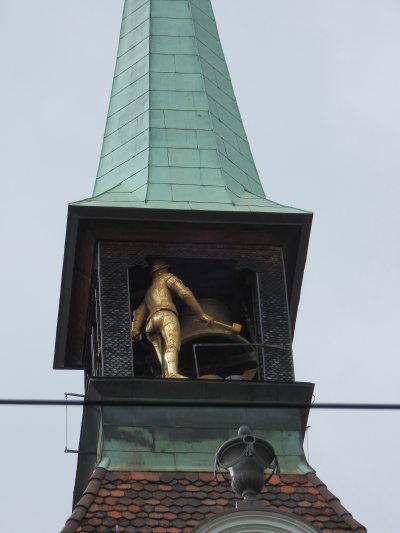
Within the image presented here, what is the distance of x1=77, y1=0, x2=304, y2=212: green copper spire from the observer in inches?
1603

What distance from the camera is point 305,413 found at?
39.0 metres

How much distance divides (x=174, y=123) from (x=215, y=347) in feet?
15.3

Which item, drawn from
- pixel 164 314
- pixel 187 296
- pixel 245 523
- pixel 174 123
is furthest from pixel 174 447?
pixel 174 123

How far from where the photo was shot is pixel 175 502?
3550cm

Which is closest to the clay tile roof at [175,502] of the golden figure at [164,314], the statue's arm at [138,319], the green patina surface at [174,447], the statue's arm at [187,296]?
the green patina surface at [174,447]

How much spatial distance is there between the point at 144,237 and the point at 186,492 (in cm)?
556

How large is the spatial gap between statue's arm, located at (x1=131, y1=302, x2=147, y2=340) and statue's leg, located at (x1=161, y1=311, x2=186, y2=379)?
1.69 ft

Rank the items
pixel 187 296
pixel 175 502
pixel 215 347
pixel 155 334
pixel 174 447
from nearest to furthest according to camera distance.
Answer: pixel 175 502
pixel 174 447
pixel 155 334
pixel 187 296
pixel 215 347

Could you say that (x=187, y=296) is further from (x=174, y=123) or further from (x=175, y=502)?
(x=175, y=502)

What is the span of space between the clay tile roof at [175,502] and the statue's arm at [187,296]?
3.69 m

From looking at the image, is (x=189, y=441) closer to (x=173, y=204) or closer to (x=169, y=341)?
(x=169, y=341)

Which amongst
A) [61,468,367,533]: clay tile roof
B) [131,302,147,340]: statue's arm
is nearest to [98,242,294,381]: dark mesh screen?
[131,302,147,340]: statue's arm

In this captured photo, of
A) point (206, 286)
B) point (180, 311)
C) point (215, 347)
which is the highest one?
point (206, 286)

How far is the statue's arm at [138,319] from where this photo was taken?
3922 cm
